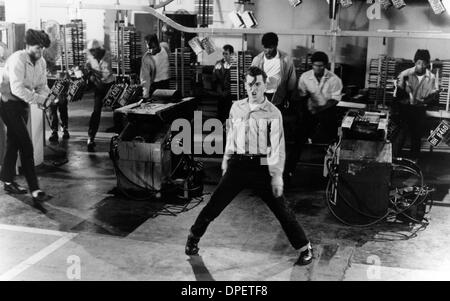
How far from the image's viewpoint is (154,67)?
1129cm

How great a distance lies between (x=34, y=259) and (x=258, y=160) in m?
2.51

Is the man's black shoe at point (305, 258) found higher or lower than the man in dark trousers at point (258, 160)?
lower

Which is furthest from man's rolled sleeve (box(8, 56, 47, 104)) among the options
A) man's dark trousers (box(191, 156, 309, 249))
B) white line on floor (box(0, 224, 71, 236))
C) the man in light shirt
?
the man in light shirt

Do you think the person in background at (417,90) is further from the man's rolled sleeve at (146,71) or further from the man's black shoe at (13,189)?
the man's black shoe at (13,189)

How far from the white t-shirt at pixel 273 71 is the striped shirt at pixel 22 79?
131 inches

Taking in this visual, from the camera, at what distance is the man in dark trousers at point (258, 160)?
5.55 meters

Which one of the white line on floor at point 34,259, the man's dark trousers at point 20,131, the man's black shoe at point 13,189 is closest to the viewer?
the white line on floor at point 34,259

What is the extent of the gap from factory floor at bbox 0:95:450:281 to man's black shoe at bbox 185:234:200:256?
0.20 feet

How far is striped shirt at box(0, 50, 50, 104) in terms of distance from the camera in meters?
7.30

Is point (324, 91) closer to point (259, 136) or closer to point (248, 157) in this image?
point (259, 136)

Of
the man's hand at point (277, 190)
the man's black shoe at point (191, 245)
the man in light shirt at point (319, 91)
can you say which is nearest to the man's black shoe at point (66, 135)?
Result: the man in light shirt at point (319, 91)

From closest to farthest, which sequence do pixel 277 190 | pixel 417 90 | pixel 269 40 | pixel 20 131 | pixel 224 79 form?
pixel 277 190
pixel 20 131
pixel 269 40
pixel 417 90
pixel 224 79

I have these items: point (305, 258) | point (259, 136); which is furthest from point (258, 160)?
point (305, 258)

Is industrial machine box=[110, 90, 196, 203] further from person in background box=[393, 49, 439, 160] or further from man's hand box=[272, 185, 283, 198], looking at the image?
person in background box=[393, 49, 439, 160]
